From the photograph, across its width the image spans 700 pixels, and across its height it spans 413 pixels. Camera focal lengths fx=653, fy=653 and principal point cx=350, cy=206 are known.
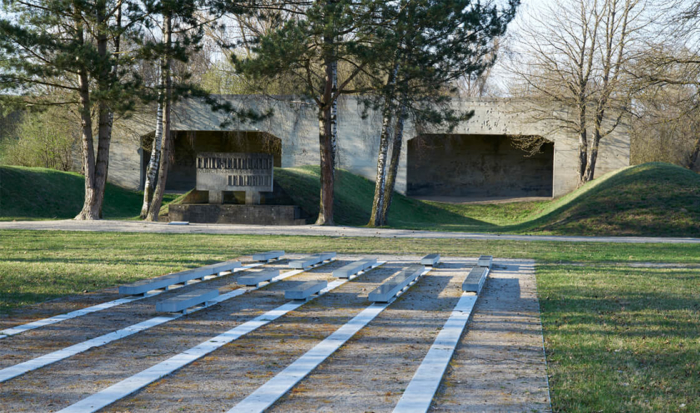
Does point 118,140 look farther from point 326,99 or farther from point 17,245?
point 17,245

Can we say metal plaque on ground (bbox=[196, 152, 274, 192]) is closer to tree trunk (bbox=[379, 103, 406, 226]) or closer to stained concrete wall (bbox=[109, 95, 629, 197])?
tree trunk (bbox=[379, 103, 406, 226])

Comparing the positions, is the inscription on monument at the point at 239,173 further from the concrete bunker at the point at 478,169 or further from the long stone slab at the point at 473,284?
the concrete bunker at the point at 478,169

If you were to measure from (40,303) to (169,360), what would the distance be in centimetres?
279

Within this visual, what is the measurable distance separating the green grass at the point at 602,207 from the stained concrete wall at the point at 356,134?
406 cm

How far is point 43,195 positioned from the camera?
2769 centimetres

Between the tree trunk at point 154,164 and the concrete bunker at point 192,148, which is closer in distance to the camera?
the tree trunk at point 154,164

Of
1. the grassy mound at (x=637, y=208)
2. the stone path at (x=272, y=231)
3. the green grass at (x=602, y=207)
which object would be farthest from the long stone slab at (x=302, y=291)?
the grassy mound at (x=637, y=208)

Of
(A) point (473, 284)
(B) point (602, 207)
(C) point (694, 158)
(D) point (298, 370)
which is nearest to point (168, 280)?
(A) point (473, 284)

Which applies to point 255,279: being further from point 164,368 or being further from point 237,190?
point 237,190

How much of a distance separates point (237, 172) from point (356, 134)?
14.3 meters

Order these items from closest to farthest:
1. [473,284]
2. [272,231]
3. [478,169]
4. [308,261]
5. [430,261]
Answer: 1. [473,284]
2. [308,261]
3. [430,261]
4. [272,231]
5. [478,169]

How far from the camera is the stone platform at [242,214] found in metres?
21.5

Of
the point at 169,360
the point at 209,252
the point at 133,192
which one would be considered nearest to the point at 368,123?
the point at 133,192

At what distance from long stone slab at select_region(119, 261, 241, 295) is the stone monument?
12.6 metres
